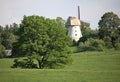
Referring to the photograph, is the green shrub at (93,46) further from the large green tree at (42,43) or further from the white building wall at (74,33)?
the large green tree at (42,43)

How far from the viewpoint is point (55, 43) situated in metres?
36.1

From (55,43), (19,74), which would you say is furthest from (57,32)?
(19,74)

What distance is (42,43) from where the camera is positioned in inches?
1422

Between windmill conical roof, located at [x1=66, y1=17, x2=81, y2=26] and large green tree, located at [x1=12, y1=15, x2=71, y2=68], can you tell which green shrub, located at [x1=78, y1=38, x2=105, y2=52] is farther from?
large green tree, located at [x1=12, y1=15, x2=71, y2=68]

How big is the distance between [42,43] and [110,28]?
132ft

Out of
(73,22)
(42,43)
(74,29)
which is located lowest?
(42,43)

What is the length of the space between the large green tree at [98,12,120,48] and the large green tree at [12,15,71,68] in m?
35.5

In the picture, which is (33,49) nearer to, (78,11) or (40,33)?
(40,33)

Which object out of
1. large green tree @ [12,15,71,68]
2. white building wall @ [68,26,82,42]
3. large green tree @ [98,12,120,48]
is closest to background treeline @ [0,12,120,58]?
large green tree @ [98,12,120,48]

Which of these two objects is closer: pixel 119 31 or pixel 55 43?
pixel 55 43

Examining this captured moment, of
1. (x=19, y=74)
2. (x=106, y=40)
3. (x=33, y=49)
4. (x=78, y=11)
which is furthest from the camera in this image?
(x=78, y=11)

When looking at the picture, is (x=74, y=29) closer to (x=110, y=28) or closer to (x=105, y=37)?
(x=110, y=28)

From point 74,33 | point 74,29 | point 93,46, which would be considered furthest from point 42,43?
point 74,29

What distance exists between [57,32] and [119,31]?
37571 mm
